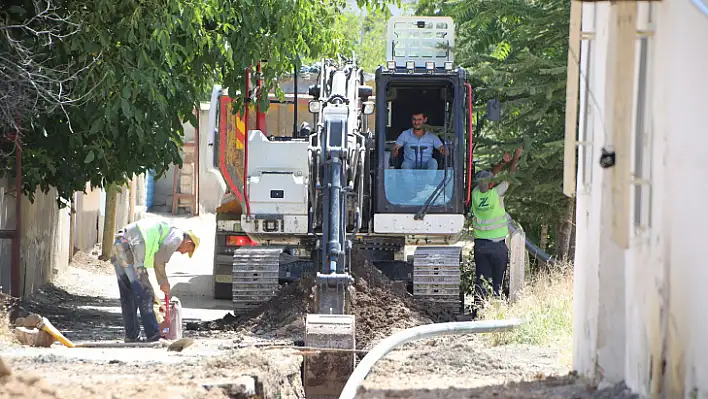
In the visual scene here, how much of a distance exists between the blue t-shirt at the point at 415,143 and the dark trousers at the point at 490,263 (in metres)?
1.31

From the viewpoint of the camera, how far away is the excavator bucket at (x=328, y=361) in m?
10.8

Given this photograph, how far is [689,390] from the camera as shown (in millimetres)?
6398

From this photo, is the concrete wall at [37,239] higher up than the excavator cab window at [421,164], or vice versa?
the excavator cab window at [421,164]

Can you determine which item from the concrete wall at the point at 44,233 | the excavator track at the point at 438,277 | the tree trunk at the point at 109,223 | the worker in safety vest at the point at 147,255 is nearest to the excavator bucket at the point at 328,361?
the worker in safety vest at the point at 147,255

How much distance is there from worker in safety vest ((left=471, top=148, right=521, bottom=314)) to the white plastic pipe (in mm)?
3090

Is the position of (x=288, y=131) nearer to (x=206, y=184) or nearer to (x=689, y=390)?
(x=689, y=390)

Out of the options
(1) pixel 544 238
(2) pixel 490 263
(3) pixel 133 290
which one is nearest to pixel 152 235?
(3) pixel 133 290

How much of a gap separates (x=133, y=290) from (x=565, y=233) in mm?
6584

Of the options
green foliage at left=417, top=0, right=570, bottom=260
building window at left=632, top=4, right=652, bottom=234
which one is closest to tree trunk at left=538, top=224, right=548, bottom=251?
green foliage at left=417, top=0, right=570, bottom=260

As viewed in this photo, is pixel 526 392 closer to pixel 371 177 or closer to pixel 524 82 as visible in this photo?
pixel 371 177

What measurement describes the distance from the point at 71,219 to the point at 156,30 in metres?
9.36

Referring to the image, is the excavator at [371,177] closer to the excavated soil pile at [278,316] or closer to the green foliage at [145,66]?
the excavated soil pile at [278,316]

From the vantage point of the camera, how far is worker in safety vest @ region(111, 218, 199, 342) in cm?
1214

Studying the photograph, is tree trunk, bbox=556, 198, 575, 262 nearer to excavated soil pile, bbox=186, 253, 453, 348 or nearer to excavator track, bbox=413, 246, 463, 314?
excavator track, bbox=413, 246, 463, 314
